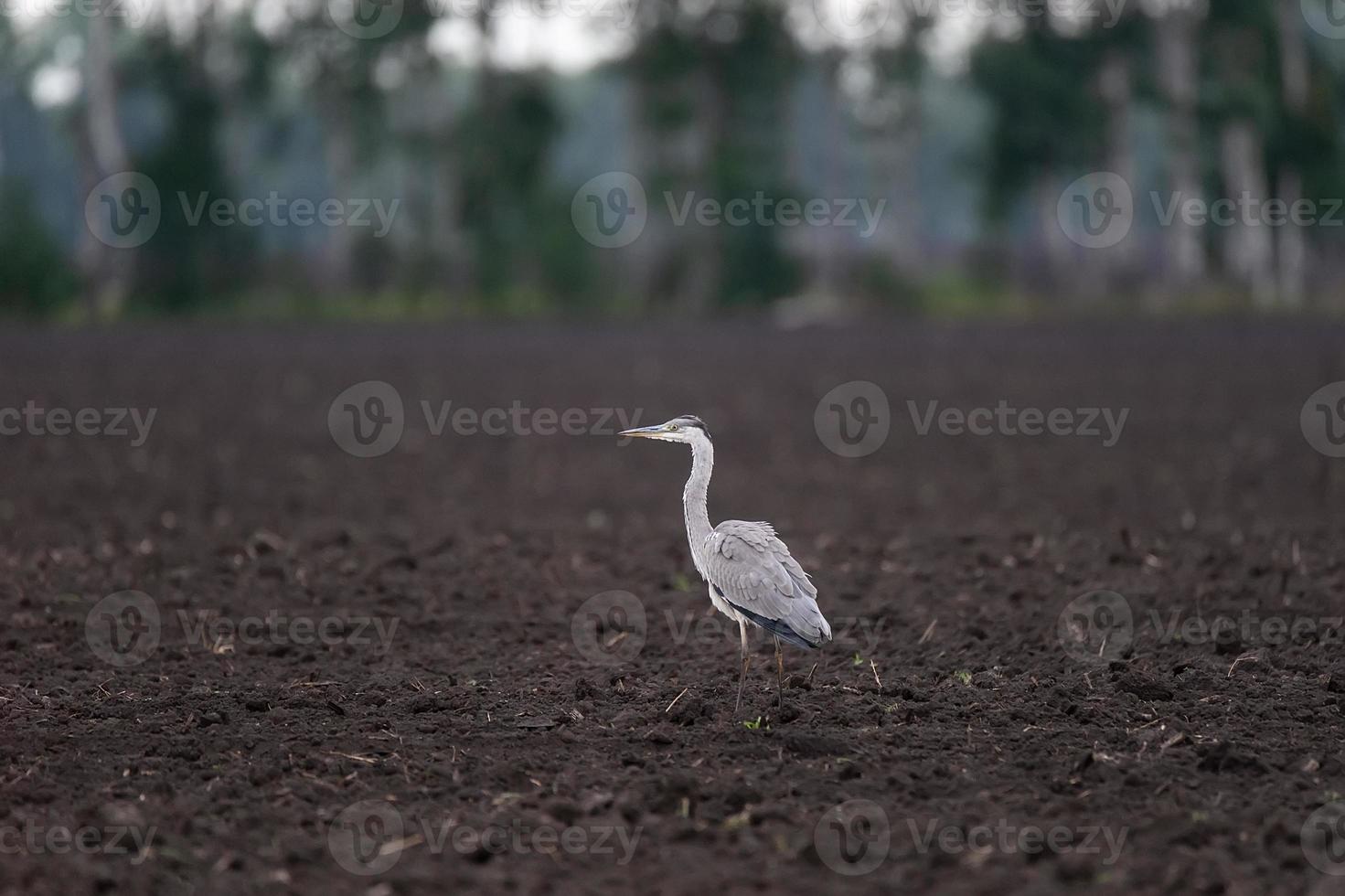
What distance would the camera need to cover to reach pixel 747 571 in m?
7.58

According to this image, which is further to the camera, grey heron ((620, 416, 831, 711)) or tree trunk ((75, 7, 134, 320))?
tree trunk ((75, 7, 134, 320))

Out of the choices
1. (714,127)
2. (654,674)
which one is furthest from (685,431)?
(714,127)

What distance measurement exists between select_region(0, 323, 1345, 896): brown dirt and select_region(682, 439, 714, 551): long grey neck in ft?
2.96

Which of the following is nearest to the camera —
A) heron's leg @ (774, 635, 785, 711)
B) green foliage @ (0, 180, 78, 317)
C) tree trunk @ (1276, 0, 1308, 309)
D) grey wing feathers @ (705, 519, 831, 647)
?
grey wing feathers @ (705, 519, 831, 647)

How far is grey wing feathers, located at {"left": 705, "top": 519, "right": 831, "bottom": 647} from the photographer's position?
7.39 metres

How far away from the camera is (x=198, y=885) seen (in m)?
5.98

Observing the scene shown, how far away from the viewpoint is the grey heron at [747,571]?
7.40 meters

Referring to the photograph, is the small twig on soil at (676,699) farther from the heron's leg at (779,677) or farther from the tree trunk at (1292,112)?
the tree trunk at (1292,112)

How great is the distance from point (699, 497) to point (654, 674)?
137cm

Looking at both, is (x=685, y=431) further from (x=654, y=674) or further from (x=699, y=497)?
(x=654, y=674)

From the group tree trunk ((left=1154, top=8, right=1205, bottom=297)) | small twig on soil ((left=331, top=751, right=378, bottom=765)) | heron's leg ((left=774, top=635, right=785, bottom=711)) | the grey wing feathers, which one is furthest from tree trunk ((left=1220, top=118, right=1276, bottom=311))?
small twig on soil ((left=331, top=751, right=378, bottom=765))

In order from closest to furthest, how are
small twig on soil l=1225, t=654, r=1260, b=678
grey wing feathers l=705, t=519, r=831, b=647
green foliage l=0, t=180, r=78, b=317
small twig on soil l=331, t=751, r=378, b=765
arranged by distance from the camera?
small twig on soil l=331, t=751, r=378, b=765
grey wing feathers l=705, t=519, r=831, b=647
small twig on soil l=1225, t=654, r=1260, b=678
green foliage l=0, t=180, r=78, b=317

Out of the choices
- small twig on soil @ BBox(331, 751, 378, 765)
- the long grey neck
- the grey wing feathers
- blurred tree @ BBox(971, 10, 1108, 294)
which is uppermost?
blurred tree @ BBox(971, 10, 1108, 294)

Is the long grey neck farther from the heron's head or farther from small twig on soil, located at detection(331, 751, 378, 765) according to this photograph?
small twig on soil, located at detection(331, 751, 378, 765)
